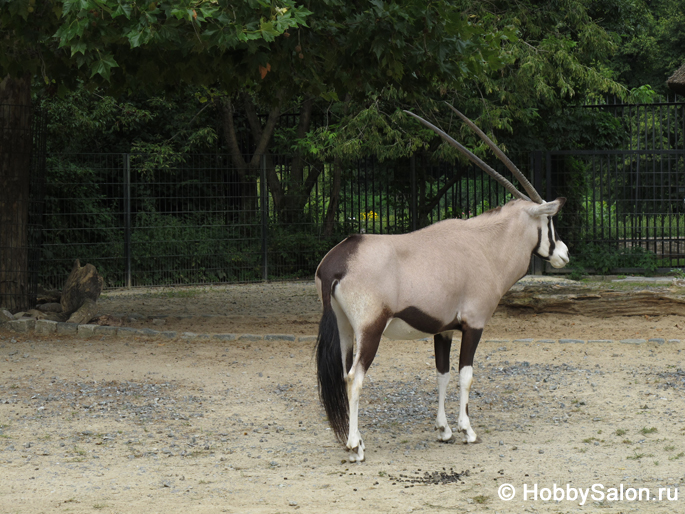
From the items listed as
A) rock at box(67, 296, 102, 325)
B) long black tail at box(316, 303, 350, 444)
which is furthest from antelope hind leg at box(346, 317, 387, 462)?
rock at box(67, 296, 102, 325)

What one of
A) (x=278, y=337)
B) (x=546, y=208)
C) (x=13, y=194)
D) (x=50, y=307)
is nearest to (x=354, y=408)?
(x=546, y=208)

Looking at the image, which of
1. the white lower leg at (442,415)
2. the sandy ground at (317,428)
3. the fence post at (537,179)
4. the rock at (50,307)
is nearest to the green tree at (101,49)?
the rock at (50,307)

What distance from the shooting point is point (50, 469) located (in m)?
5.55

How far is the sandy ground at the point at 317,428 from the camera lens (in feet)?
16.4

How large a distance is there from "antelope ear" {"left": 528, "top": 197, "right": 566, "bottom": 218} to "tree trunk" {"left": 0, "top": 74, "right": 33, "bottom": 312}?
7.76 metres

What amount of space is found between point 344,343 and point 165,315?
6.54 metres

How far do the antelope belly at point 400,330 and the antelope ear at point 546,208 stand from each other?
132 cm

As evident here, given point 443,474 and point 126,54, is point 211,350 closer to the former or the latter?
point 126,54

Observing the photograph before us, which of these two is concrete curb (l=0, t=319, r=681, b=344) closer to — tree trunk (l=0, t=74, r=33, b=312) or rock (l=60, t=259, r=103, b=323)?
rock (l=60, t=259, r=103, b=323)

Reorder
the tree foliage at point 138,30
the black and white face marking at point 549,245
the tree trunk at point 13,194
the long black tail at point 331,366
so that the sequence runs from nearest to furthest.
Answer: the long black tail at point 331,366 → the black and white face marking at point 549,245 → the tree foliage at point 138,30 → the tree trunk at point 13,194

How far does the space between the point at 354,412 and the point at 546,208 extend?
2116mm

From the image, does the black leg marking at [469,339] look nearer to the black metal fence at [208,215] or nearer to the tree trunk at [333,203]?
the black metal fence at [208,215]

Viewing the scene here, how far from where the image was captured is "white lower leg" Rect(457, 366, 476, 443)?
6.07m

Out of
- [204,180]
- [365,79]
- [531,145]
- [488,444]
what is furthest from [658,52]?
[488,444]
